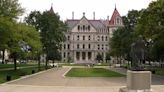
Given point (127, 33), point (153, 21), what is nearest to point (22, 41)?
point (153, 21)

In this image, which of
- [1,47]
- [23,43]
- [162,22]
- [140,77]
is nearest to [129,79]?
[140,77]

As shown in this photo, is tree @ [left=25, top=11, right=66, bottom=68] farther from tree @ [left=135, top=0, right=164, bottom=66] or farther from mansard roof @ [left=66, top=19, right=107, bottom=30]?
mansard roof @ [left=66, top=19, right=107, bottom=30]

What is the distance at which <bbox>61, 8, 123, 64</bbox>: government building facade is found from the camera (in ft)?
538

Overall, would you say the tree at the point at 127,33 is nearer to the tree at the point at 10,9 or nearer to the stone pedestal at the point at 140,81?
the tree at the point at 10,9

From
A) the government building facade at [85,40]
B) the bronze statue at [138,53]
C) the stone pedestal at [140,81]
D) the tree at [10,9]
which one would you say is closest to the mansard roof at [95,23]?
the government building facade at [85,40]

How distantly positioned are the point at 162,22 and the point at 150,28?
241cm

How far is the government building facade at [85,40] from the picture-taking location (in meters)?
164

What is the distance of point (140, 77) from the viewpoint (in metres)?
22.5

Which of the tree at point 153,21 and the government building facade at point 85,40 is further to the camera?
the government building facade at point 85,40

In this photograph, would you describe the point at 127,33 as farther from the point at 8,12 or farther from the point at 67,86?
the point at 67,86

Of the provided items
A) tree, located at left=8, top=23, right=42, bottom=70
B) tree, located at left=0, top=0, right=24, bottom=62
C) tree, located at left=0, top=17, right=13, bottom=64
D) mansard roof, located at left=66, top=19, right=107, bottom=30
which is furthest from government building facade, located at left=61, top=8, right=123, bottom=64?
tree, located at left=0, top=17, right=13, bottom=64

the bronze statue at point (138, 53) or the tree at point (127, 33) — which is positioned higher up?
the tree at point (127, 33)

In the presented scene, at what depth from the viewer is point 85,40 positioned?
16662 cm

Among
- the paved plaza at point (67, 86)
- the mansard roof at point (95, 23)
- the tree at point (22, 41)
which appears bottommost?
the paved plaza at point (67, 86)
